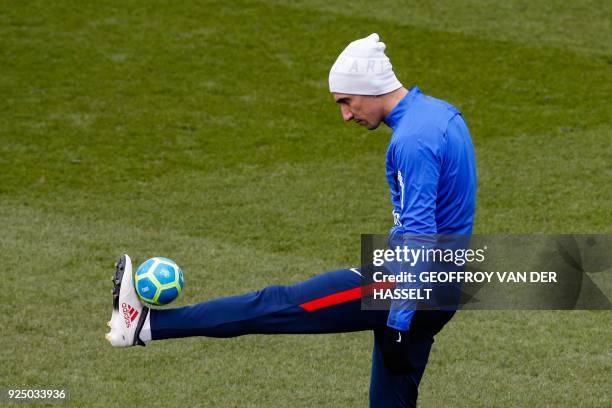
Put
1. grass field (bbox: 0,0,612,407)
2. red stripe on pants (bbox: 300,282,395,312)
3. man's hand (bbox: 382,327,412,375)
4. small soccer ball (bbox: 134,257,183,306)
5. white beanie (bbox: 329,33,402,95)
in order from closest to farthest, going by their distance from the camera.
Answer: man's hand (bbox: 382,327,412,375) < white beanie (bbox: 329,33,402,95) < red stripe on pants (bbox: 300,282,395,312) < small soccer ball (bbox: 134,257,183,306) < grass field (bbox: 0,0,612,407)

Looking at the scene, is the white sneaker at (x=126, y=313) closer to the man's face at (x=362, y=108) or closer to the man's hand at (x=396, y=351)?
the man's hand at (x=396, y=351)

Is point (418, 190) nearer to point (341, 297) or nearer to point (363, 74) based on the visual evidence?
point (363, 74)

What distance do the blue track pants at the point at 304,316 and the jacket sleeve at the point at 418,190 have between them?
1.65ft

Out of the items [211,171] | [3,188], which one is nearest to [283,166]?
[211,171]

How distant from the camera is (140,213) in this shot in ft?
43.8

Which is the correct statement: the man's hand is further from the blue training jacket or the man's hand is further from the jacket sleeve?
the jacket sleeve

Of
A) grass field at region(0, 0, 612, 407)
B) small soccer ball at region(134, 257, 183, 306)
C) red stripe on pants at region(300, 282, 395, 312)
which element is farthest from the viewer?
grass field at region(0, 0, 612, 407)

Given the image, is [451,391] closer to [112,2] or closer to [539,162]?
[539,162]

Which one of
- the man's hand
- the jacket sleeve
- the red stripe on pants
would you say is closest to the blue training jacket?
the jacket sleeve

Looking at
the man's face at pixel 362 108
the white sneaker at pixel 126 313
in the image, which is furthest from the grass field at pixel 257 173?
the man's face at pixel 362 108

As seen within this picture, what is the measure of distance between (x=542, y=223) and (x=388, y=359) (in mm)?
6830

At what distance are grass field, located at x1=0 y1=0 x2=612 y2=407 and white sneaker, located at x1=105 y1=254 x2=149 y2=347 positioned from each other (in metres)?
1.63

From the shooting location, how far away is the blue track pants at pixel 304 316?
6441mm

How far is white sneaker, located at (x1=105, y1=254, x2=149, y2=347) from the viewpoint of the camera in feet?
21.7
